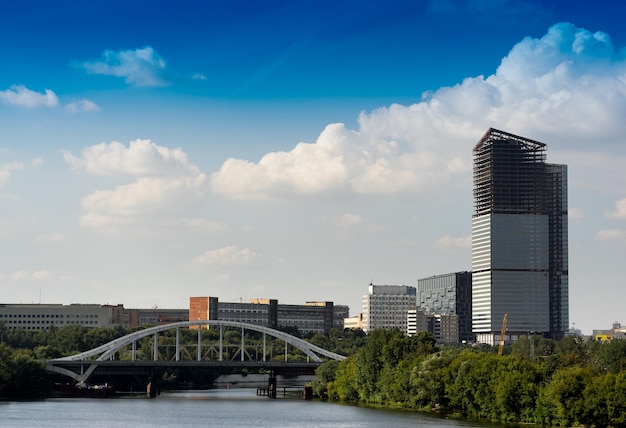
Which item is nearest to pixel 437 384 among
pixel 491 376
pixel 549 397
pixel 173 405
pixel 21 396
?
pixel 491 376

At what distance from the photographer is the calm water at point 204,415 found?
277 feet

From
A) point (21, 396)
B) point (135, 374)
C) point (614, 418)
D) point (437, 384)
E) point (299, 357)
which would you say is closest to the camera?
point (614, 418)

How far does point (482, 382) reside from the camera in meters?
91.2

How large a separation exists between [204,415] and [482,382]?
72.7 feet

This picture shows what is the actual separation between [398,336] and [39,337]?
87788 millimetres

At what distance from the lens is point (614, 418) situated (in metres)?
76.4

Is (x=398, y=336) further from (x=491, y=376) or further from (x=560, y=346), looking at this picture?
(x=560, y=346)

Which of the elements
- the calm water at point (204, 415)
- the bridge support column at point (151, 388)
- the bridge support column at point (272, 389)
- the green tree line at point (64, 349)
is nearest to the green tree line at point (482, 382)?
the calm water at point (204, 415)

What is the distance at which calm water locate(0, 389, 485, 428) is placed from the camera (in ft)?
277

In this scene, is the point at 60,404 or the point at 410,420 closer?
the point at 410,420

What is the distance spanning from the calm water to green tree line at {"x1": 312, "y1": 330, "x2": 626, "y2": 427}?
12.0 feet

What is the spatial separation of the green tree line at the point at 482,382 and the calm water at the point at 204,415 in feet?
12.0

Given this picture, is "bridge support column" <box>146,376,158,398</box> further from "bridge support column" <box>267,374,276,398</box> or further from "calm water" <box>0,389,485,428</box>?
"calm water" <box>0,389,485,428</box>

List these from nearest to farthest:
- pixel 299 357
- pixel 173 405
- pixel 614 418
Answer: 1. pixel 614 418
2. pixel 173 405
3. pixel 299 357
